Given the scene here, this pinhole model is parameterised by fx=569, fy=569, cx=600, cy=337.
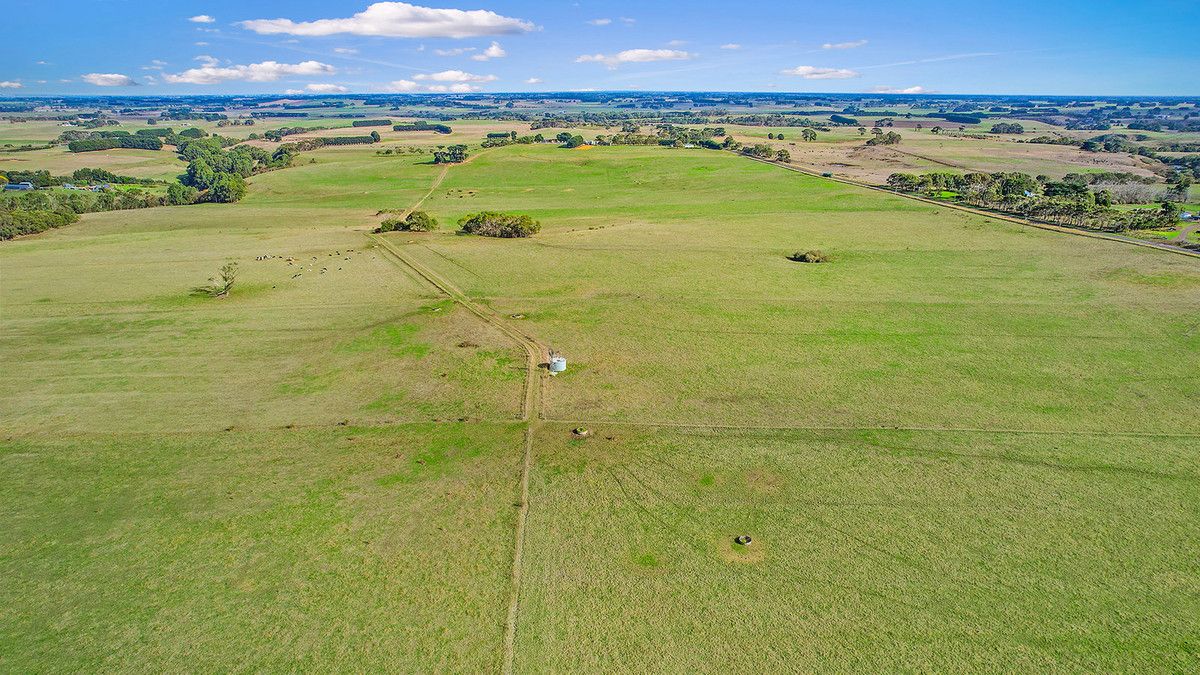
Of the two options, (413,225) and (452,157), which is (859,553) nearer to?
(413,225)

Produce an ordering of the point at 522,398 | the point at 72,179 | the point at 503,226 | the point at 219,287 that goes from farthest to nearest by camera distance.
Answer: the point at 72,179 < the point at 503,226 < the point at 219,287 < the point at 522,398

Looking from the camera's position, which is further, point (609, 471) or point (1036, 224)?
point (1036, 224)

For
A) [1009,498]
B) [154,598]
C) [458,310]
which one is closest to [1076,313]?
[1009,498]

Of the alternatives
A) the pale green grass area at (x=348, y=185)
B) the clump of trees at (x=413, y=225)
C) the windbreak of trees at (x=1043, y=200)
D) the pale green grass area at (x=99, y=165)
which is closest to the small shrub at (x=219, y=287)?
the clump of trees at (x=413, y=225)

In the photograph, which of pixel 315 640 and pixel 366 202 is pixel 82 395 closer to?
pixel 315 640

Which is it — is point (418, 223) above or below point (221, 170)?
below

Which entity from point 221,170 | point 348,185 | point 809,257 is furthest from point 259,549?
point 221,170

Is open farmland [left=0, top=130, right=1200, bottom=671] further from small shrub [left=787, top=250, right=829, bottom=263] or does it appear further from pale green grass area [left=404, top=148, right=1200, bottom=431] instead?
small shrub [left=787, top=250, right=829, bottom=263]

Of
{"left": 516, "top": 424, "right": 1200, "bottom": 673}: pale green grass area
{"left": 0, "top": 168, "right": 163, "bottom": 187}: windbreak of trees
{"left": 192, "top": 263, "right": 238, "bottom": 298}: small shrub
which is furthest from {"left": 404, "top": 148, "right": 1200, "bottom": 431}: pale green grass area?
{"left": 0, "top": 168, "right": 163, "bottom": 187}: windbreak of trees
